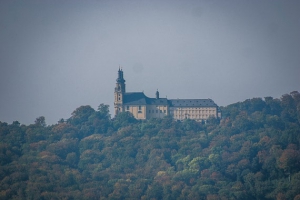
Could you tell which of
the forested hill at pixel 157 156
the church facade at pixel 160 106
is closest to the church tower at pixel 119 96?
the church facade at pixel 160 106

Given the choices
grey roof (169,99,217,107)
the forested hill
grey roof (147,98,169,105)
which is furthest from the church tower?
grey roof (169,99,217,107)

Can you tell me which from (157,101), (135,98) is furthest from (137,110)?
(157,101)

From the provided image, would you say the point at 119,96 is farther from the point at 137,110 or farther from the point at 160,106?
the point at 160,106

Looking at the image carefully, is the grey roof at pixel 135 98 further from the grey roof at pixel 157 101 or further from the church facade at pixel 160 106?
A: the grey roof at pixel 157 101

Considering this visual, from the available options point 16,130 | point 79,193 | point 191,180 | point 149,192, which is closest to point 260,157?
point 191,180

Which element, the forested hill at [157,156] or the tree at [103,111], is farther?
the tree at [103,111]

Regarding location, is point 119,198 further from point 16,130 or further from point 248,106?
point 248,106

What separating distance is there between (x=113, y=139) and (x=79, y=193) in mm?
20398

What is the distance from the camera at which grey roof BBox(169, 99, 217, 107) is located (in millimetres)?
110625

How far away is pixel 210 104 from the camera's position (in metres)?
111

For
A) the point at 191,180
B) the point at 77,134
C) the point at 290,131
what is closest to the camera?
the point at 191,180

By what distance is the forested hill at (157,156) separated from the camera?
288 ft

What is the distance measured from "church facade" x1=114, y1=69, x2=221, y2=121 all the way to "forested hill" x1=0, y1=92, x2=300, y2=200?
1409 millimetres

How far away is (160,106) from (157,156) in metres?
10.8
